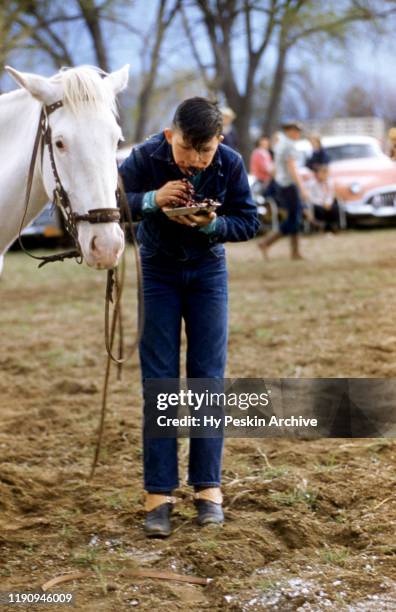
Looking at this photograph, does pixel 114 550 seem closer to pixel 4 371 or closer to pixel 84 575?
pixel 84 575

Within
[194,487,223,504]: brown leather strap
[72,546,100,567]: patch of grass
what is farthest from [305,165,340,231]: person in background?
[72,546,100,567]: patch of grass

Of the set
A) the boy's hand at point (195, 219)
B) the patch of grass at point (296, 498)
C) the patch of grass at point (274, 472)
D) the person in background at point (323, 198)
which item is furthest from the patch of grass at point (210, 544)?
the person in background at point (323, 198)

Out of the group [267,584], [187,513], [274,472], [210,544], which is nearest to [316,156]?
[274,472]

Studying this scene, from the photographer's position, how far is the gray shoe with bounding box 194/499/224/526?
400 cm

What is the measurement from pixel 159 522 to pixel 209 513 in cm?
23

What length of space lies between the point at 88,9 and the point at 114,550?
22.2m

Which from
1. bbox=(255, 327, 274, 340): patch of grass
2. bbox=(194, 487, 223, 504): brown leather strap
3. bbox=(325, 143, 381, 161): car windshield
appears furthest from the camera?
bbox=(325, 143, 381, 161): car windshield

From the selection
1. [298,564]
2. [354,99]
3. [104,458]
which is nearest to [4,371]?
[104,458]

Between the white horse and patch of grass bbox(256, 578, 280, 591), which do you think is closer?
patch of grass bbox(256, 578, 280, 591)

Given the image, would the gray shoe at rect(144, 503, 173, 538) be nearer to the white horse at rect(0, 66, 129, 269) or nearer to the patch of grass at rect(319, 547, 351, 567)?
the patch of grass at rect(319, 547, 351, 567)

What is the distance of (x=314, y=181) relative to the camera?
56.0ft

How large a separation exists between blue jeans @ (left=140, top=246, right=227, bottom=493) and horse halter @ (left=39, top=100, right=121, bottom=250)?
1.48 ft

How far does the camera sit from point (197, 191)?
12.9 feet

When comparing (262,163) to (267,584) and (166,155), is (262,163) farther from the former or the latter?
(267,584)
